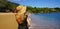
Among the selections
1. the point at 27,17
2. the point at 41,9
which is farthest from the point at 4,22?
the point at 41,9

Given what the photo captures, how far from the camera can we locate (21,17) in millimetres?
1123

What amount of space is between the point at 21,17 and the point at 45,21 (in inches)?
11.6

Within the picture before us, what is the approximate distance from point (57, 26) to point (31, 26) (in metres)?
0.31

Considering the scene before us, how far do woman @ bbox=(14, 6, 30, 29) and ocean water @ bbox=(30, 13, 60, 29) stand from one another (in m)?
0.08

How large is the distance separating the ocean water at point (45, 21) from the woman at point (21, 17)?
0.25ft

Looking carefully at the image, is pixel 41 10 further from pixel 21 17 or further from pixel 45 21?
pixel 21 17

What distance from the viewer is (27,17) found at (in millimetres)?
1126

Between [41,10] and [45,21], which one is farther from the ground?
[41,10]

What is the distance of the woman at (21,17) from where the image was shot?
1114 millimetres

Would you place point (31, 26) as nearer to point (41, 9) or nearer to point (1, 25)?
point (41, 9)

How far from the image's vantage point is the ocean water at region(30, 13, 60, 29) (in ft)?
3.59

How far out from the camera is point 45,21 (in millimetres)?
1104

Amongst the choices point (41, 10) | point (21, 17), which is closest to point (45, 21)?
point (41, 10)

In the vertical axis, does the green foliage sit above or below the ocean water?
above
